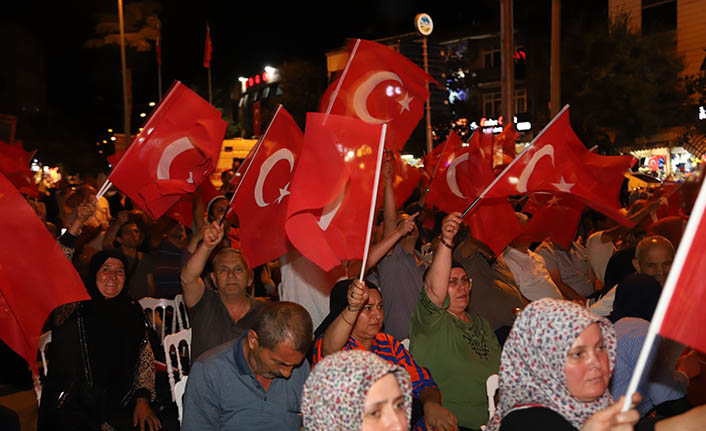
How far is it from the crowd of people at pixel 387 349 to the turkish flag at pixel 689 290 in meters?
0.31

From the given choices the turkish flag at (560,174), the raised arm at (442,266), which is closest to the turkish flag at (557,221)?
the turkish flag at (560,174)

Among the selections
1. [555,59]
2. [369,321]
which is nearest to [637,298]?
[369,321]

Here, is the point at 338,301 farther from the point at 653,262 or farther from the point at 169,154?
the point at 653,262

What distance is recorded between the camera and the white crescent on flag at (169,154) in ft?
21.8

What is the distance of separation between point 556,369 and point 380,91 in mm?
4065

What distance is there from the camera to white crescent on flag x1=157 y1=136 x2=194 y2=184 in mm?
6648

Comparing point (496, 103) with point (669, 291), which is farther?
point (496, 103)

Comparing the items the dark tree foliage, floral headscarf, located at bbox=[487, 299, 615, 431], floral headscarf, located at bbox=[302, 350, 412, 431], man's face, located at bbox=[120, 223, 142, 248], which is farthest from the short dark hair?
the dark tree foliage

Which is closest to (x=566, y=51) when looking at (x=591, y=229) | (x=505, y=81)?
(x=505, y=81)

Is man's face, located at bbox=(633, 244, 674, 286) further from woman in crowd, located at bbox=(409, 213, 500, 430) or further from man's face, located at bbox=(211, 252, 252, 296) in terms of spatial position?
A: man's face, located at bbox=(211, 252, 252, 296)

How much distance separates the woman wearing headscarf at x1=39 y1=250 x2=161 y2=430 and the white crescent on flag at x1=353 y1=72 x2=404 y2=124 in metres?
2.42

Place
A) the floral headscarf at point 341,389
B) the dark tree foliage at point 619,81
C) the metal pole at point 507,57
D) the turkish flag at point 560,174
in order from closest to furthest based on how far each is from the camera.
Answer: the floral headscarf at point 341,389 < the turkish flag at point 560,174 < the metal pole at point 507,57 < the dark tree foliage at point 619,81

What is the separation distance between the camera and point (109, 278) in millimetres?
5375

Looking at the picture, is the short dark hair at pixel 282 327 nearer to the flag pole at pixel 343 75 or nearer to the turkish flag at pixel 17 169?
the flag pole at pixel 343 75
